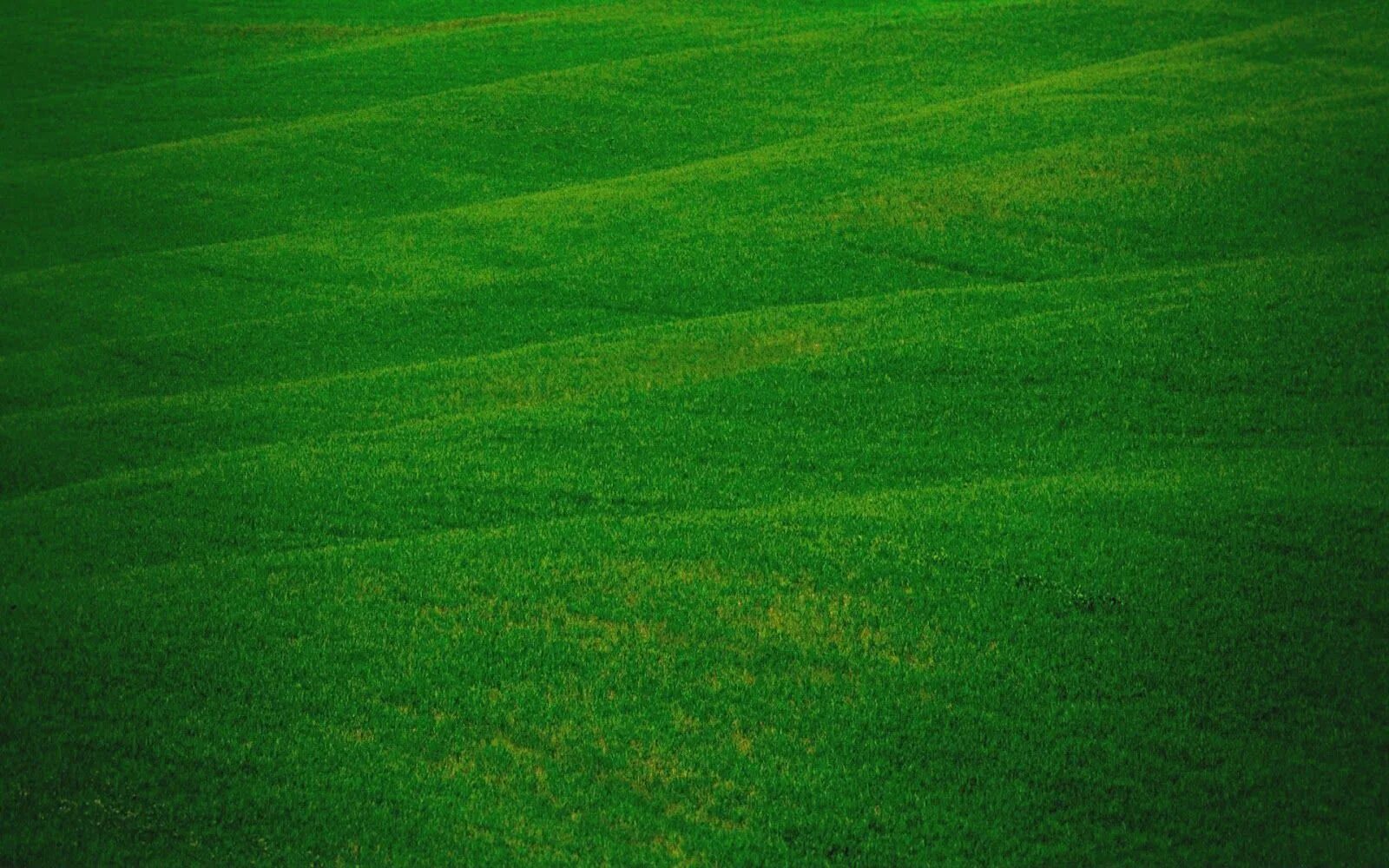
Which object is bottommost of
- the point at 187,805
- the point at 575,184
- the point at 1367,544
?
the point at 1367,544

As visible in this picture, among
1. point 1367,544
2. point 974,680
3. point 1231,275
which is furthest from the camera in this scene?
point 1231,275

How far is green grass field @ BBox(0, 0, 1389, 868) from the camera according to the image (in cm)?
1060

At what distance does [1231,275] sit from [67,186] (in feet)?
116

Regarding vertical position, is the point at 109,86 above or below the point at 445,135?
above

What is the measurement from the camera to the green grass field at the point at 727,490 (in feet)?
34.8

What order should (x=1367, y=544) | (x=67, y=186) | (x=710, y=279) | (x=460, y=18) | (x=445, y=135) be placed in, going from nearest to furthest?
(x=1367, y=544) < (x=710, y=279) < (x=67, y=186) < (x=445, y=135) < (x=460, y=18)

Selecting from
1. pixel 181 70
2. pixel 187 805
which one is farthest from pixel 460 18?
pixel 187 805

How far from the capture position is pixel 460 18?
6569cm

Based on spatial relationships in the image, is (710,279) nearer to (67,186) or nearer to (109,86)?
(67,186)

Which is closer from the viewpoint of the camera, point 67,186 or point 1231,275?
point 1231,275

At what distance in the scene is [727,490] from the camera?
17.2 m

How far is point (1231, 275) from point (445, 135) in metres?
27.9

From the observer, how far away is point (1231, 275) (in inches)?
928

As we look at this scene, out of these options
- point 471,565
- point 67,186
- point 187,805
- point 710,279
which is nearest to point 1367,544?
point 471,565
